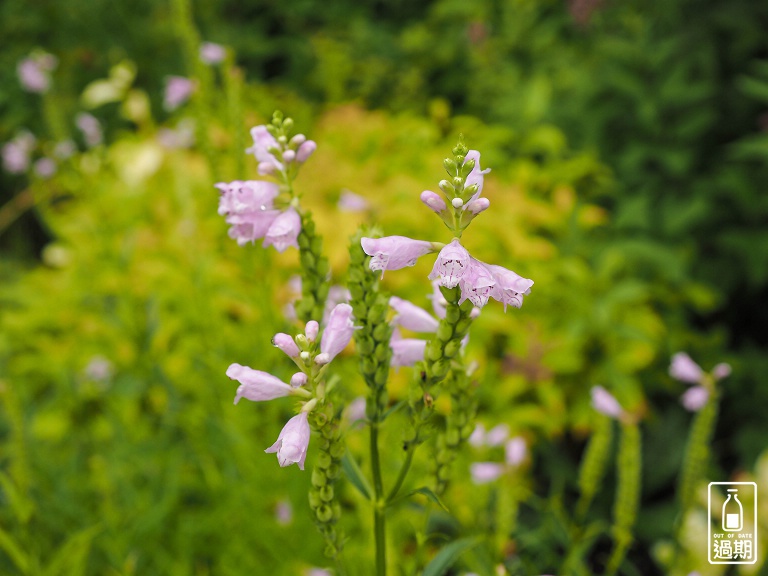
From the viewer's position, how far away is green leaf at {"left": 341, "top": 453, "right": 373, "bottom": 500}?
95 cm

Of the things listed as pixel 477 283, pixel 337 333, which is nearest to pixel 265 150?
pixel 337 333

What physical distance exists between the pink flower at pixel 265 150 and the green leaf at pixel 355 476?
1.45 feet

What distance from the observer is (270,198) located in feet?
3.18

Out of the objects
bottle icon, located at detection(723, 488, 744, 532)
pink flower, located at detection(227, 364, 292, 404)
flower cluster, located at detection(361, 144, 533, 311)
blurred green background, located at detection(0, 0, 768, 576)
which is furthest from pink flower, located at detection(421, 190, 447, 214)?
bottle icon, located at detection(723, 488, 744, 532)

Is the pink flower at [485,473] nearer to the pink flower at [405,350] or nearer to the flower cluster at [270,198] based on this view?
the pink flower at [405,350]

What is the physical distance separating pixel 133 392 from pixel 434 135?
9.46ft

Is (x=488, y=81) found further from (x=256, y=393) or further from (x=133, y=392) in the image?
(x=256, y=393)

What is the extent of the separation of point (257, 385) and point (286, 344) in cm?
8

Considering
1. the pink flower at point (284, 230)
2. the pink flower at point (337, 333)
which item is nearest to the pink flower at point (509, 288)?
the pink flower at point (337, 333)

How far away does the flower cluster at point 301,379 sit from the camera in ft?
2.62

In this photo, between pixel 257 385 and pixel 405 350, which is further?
pixel 405 350

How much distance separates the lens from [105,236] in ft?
8.16

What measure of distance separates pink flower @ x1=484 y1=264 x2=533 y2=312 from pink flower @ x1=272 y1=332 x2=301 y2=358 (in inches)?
9.8

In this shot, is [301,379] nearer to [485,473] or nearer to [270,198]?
[270,198]
